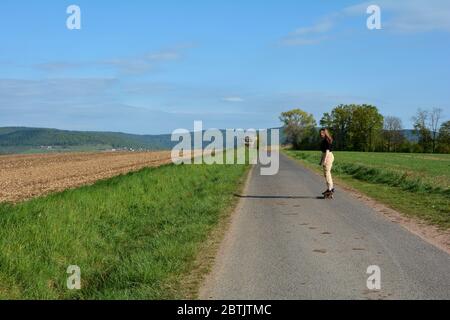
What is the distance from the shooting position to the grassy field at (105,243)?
6691mm

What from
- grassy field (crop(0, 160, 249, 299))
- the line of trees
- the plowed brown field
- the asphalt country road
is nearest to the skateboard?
the asphalt country road

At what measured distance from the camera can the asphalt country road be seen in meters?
6.15

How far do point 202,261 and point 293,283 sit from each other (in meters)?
1.86

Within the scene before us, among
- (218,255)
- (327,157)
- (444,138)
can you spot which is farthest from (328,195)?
(444,138)

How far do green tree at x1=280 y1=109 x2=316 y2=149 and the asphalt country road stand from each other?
132m

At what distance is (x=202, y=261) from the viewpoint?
7887 millimetres

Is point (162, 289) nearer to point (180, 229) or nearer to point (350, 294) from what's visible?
point (350, 294)

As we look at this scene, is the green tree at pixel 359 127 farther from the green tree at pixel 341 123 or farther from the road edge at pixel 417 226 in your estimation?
the road edge at pixel 417 226

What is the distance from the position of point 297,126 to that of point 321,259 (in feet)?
467

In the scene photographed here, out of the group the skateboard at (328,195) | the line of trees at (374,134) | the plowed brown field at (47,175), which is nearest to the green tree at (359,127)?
the line of trees at (374,134)

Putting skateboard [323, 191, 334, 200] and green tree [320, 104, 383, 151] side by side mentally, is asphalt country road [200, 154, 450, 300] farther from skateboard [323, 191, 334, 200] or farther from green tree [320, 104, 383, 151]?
green tree [320, 104, 383, 151]

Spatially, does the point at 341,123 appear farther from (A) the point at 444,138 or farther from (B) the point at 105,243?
(B) the point at 105,243

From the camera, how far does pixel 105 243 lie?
988 cm

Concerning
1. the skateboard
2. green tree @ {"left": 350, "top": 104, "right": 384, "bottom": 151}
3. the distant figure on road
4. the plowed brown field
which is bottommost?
the plowed brown field
